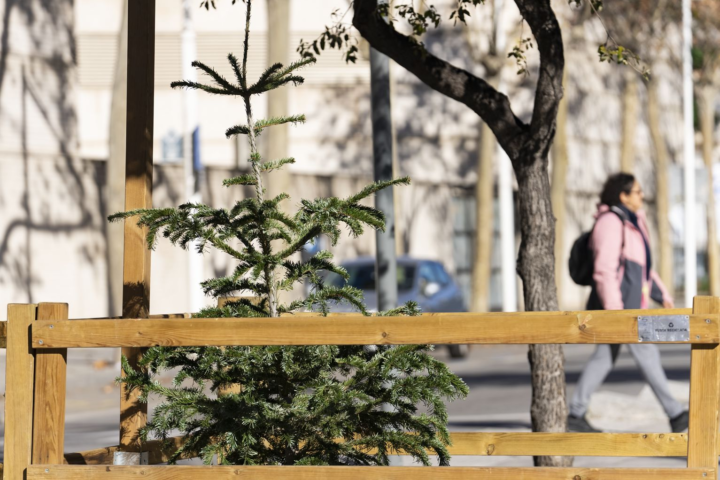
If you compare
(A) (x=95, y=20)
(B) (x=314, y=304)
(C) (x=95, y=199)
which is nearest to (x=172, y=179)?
(C) (x=95, y=199)

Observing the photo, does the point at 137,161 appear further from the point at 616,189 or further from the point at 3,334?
the point at 616,189

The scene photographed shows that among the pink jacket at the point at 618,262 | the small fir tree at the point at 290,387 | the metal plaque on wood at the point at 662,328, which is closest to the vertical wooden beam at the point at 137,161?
the small fir tree at the point at 290,387

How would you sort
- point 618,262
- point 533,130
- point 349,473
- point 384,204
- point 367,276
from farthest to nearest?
point 367,276
point 618,262
point 384,204
point 533,130
point 349,473

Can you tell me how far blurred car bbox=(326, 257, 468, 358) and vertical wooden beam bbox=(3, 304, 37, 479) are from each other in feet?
48.7

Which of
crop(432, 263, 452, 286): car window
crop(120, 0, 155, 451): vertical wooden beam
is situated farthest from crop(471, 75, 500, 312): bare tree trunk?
crop(120, 0, 155, 451): vertical wooden beam

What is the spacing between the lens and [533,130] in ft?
22.8

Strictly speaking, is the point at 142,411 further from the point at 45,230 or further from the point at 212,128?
the point at 212,128

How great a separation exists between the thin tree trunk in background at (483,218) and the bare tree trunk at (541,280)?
18740mm

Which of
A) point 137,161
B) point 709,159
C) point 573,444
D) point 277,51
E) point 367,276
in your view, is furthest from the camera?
point 709,159

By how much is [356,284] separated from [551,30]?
12.9 m

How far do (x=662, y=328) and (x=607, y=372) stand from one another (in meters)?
5.52

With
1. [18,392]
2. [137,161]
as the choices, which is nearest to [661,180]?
[137,161]

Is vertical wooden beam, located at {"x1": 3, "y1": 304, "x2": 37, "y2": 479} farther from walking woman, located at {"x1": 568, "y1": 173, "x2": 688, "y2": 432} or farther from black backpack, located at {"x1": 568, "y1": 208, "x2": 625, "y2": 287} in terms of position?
black backpack, located at {"x1": 568, "y1": 208, "x2": 625, "y2": 287}

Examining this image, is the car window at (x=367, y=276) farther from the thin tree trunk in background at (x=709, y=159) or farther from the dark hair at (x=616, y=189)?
the thin tree trunk in background at (x=709, y=159)
